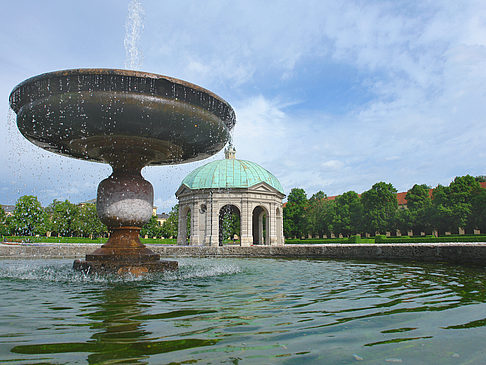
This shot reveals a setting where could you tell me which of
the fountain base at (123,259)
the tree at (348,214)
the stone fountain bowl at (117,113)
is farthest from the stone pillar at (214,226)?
the tree at (348,214)

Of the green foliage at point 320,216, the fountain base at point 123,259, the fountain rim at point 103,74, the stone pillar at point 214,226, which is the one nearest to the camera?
the fountain rim at point 103,74

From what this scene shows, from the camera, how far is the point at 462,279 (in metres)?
6.88

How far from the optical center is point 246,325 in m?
3.27

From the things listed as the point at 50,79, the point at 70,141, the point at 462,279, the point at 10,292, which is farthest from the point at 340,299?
the point at 70,141

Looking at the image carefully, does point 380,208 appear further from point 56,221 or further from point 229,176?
point 56,221

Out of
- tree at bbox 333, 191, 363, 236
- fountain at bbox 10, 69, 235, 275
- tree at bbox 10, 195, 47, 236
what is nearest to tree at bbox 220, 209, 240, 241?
tree at bbox 333, 191, 363, 236

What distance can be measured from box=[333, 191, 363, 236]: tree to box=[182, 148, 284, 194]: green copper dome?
92.9 ft

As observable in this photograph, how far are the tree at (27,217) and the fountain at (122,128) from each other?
54.2 metres

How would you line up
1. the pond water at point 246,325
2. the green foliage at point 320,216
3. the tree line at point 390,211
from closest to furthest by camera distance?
the pond water at point 246,325
the tree line at point 390,211
the green foliage at point 320,216

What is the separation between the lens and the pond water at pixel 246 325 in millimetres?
2424

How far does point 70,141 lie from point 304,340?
25.2 ft

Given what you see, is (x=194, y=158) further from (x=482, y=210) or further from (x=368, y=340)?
(x=482, y=210)

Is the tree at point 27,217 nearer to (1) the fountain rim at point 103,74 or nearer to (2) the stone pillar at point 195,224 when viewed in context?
(2) the stone pillar at point 195,224

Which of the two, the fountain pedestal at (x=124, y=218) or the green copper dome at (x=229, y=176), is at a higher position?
the green copper dome at (x=229, y=176)
